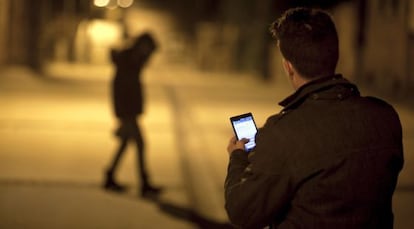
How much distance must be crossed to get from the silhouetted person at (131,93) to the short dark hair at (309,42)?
5.37 meters

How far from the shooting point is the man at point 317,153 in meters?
2.48

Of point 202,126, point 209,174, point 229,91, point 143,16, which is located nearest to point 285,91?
point 229,91

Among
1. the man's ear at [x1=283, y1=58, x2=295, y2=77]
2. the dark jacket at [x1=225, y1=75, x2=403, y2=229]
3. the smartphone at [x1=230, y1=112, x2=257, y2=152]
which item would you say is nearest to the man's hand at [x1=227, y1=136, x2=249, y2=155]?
the smartphone at [x1=230, y1=112, x2=257, y2=152]

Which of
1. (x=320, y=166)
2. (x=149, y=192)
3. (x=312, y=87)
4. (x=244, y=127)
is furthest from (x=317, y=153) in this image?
(x=149, y=192)

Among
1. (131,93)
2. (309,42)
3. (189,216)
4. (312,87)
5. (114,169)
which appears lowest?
(189,216)

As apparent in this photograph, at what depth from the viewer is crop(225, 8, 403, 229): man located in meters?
2.48

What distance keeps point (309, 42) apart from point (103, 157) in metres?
8.07

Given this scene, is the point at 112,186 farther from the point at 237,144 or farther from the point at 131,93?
the point at 237,144

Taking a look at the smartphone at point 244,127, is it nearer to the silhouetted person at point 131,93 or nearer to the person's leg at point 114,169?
Result: the silhouetted person at point 131,93

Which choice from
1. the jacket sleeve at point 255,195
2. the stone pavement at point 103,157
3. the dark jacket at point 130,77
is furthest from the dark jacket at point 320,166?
the dark jacket at point 130,77

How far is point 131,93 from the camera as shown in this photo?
7949mm

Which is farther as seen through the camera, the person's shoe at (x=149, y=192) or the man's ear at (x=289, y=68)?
the person's shoe at (x=149, y=192)

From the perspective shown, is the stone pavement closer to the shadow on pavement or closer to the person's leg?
the shadow on pavement

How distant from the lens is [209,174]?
9391mm
